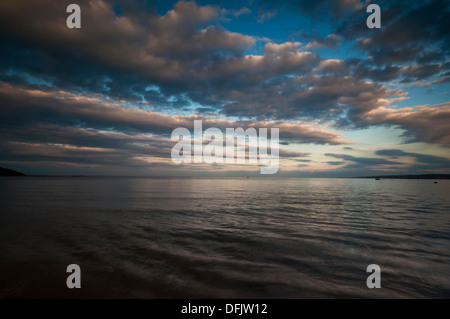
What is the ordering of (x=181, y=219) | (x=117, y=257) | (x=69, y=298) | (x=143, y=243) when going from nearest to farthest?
(x=69, y=298) → (x=117, y=257) → (x=143, y=243) → (x=181, y=219)

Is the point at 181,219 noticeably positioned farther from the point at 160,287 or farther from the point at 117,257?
the point at 160,287

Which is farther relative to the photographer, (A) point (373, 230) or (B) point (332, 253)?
(A) point (373, 230)

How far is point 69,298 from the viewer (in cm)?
489

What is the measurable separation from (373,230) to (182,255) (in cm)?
1096

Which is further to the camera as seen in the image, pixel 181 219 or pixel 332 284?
pixel 181 219

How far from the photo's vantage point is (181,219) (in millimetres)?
14320

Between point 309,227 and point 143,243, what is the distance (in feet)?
30.5
